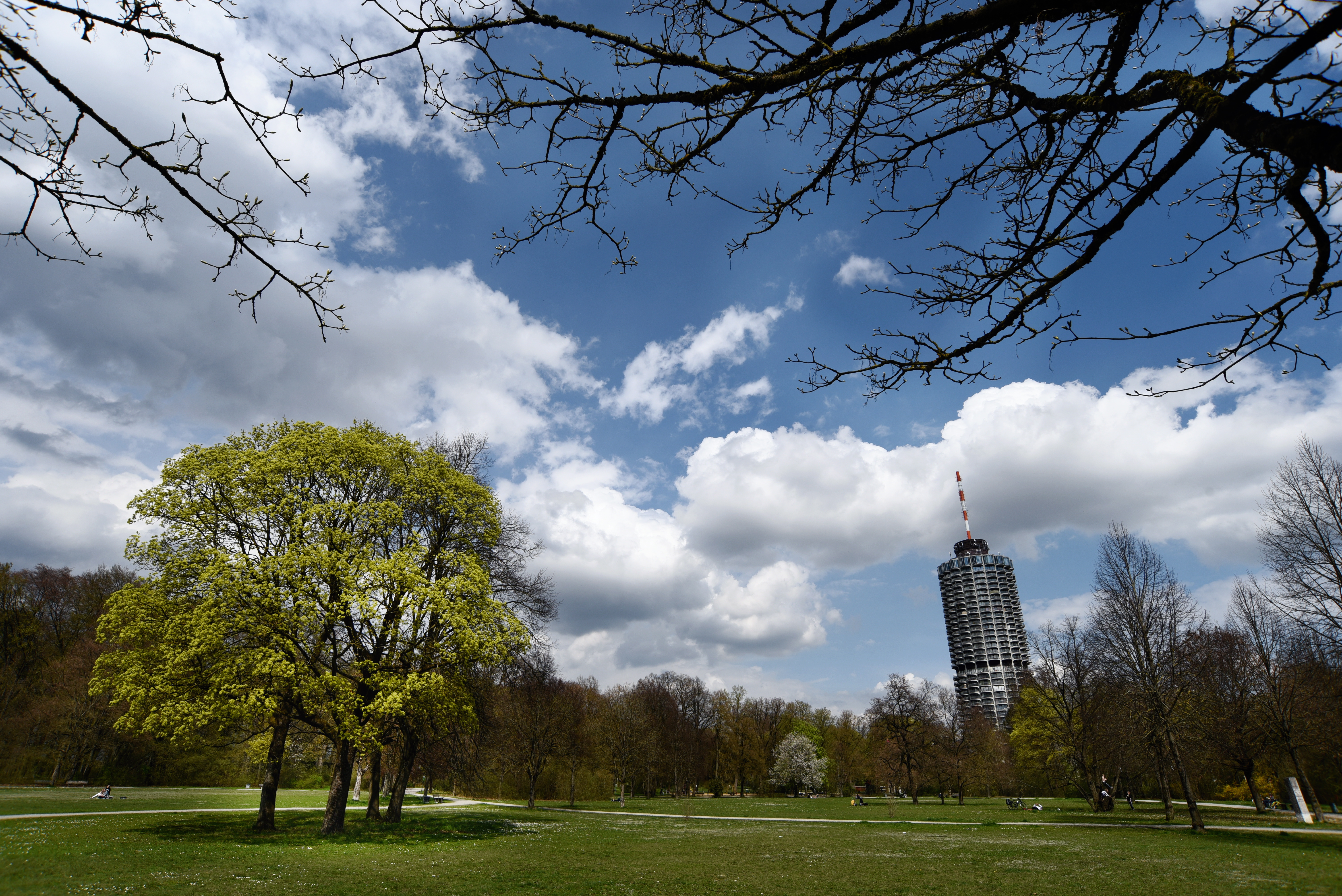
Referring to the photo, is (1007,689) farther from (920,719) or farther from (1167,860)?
(1167,860)

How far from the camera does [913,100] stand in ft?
10.5

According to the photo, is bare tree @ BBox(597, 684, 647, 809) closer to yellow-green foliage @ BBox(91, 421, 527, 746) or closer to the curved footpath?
the curved footpath

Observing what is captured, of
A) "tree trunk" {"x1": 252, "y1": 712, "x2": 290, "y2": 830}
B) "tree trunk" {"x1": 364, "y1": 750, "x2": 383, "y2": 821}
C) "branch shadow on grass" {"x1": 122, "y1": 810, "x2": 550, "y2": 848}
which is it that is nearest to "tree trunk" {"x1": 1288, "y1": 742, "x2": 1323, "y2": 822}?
"branch shadow on grass" {"x1": 122, "y1": 810, "x2": 550, "y2": 848}

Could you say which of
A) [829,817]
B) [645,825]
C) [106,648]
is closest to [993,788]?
[829,817]

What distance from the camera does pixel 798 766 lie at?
2618 inches

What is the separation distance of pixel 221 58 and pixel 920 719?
4833 cm

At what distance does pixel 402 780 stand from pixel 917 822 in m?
23.5

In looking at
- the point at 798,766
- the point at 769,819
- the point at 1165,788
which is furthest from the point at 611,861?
the point at 798,766

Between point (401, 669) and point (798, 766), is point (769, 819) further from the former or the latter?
point (798, 766)

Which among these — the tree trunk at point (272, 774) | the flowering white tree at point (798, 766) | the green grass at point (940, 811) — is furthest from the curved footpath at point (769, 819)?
the flowering white tree at point (798, 766)

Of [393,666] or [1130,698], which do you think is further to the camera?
[1130,698]

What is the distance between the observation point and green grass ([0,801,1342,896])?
9.91 m

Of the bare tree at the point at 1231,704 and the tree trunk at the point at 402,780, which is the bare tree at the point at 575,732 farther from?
the bare tree at the point at 1231,704

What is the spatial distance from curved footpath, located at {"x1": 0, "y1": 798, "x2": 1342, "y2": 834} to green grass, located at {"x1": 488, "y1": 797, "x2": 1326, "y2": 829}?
54 centimetres
